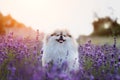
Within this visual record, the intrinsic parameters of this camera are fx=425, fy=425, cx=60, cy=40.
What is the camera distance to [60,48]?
5.79 meters

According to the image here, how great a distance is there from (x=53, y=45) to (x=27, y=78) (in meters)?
2.15

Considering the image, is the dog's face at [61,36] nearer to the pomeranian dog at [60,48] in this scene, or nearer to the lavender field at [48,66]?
the pomeranian dog at [60,48]

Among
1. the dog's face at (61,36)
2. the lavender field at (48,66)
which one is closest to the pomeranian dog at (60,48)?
the dog's face at (61,36)

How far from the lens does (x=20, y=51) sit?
19.1 feet

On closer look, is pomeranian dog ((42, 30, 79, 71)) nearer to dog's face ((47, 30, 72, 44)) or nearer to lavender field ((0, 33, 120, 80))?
dog's face ((47, 30, 72, 44))

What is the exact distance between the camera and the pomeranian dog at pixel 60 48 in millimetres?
5605

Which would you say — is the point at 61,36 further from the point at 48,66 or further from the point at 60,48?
the point at 48,66

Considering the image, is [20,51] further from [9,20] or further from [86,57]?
[9,20]

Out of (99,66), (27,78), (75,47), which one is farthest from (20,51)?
(27,78)

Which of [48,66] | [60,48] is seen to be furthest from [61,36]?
[48,66]

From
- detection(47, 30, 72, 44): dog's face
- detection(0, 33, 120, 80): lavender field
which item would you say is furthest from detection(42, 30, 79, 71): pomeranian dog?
detection(0, 33, 120, 80): lavender field

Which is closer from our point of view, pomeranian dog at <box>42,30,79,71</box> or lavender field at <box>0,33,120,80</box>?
lavender field at <box>0,33,120,80</box>

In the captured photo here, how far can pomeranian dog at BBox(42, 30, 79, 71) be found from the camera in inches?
221

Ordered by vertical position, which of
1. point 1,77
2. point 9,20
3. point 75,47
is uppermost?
point 9,20
